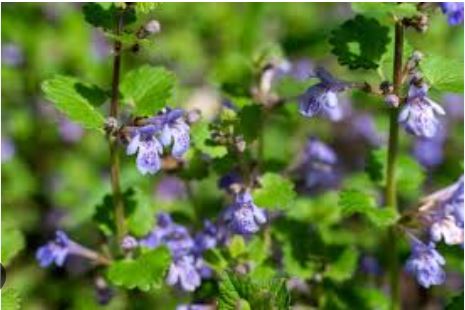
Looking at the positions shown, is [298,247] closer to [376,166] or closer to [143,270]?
[376,166]

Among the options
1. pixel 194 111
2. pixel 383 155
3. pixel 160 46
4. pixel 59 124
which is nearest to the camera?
pixel 194 111

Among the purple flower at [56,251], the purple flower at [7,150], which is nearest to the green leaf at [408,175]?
the purple flower at [56,251]

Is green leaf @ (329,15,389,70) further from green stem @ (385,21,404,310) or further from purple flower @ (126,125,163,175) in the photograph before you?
purple flower @ (126,125,163,175)

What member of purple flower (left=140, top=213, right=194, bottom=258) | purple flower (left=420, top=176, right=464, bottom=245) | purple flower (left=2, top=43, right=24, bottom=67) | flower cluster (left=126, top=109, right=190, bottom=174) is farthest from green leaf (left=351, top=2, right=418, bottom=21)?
purple flower (left=2, top=43, right=24, bottom=67)

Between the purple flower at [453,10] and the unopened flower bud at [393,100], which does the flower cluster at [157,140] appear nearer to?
the unopened flower bud at [393,100]

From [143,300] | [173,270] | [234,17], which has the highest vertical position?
[234,17]

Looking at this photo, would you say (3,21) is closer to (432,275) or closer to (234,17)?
(234,17)

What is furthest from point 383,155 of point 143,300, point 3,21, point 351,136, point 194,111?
point 3,21

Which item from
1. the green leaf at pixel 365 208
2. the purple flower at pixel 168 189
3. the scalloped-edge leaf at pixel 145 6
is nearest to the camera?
the scalloped-edge leaf at pixel 145 6
